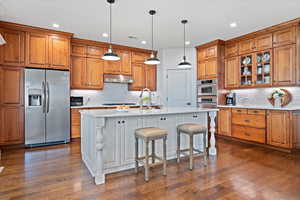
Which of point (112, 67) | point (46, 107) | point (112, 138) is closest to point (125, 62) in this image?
point (112, 67)

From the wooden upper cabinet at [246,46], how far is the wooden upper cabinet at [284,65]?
59 cm

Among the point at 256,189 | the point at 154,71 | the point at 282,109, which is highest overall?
the point at 154,71

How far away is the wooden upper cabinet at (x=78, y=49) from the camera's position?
5031 mm

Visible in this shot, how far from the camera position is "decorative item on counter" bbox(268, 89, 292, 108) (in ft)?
13.5

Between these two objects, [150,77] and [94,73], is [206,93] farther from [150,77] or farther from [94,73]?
[94,73]

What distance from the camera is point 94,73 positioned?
5.32m

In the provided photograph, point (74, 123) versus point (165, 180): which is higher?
point (74, 123)

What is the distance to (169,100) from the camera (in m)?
6.21

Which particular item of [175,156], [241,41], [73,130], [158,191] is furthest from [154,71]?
[158,191]

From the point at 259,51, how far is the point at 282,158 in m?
2.55

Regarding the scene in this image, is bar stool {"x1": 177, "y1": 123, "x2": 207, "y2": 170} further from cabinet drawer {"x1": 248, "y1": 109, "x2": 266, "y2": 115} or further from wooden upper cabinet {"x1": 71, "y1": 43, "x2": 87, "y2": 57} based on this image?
wooden upper cabinet {"x1": 71, "y1": 43, "x2": 87, "y2": 57}

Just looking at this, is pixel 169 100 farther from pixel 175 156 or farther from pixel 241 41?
pixel 175 156

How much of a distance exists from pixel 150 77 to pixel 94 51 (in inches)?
79.0

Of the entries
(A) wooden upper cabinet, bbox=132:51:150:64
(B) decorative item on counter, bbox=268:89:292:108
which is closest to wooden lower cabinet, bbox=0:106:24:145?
(A) wooden upper cabinet, bbox=132:51:150:64
